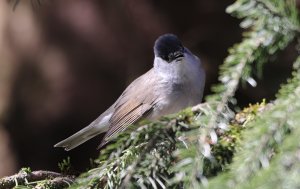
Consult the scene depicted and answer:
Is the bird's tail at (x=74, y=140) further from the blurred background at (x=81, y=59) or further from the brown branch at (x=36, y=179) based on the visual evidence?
the brown branch at (x=36, y=179)

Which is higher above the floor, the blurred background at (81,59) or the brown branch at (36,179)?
the blurred background at (81,59)

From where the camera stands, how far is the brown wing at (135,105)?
9.63 feet

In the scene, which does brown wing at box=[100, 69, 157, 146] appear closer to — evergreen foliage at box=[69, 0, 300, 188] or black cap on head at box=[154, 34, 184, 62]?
black cap on head at box=[154, 34, 184, 62]

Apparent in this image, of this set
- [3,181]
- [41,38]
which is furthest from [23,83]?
[3,181]

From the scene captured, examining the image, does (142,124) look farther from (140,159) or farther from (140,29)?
(140,29)

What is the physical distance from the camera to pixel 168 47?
2.72m

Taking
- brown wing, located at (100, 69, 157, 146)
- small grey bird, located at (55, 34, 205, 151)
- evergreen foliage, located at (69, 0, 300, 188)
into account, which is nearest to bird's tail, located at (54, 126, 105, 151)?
small grey bird, located at (55, 34, 205, 151)

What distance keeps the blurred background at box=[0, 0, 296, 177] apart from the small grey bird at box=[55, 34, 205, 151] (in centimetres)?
Result: 95

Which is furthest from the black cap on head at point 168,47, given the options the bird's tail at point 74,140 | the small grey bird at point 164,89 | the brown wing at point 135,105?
the bird's tail at point 74,140

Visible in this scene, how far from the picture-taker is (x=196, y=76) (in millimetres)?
2869

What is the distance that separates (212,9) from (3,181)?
8.66ft

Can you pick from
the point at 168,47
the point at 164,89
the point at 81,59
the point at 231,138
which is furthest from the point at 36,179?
the point at 81,59

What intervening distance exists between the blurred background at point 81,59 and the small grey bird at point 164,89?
3.12ft

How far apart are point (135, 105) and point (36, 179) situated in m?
1.39
